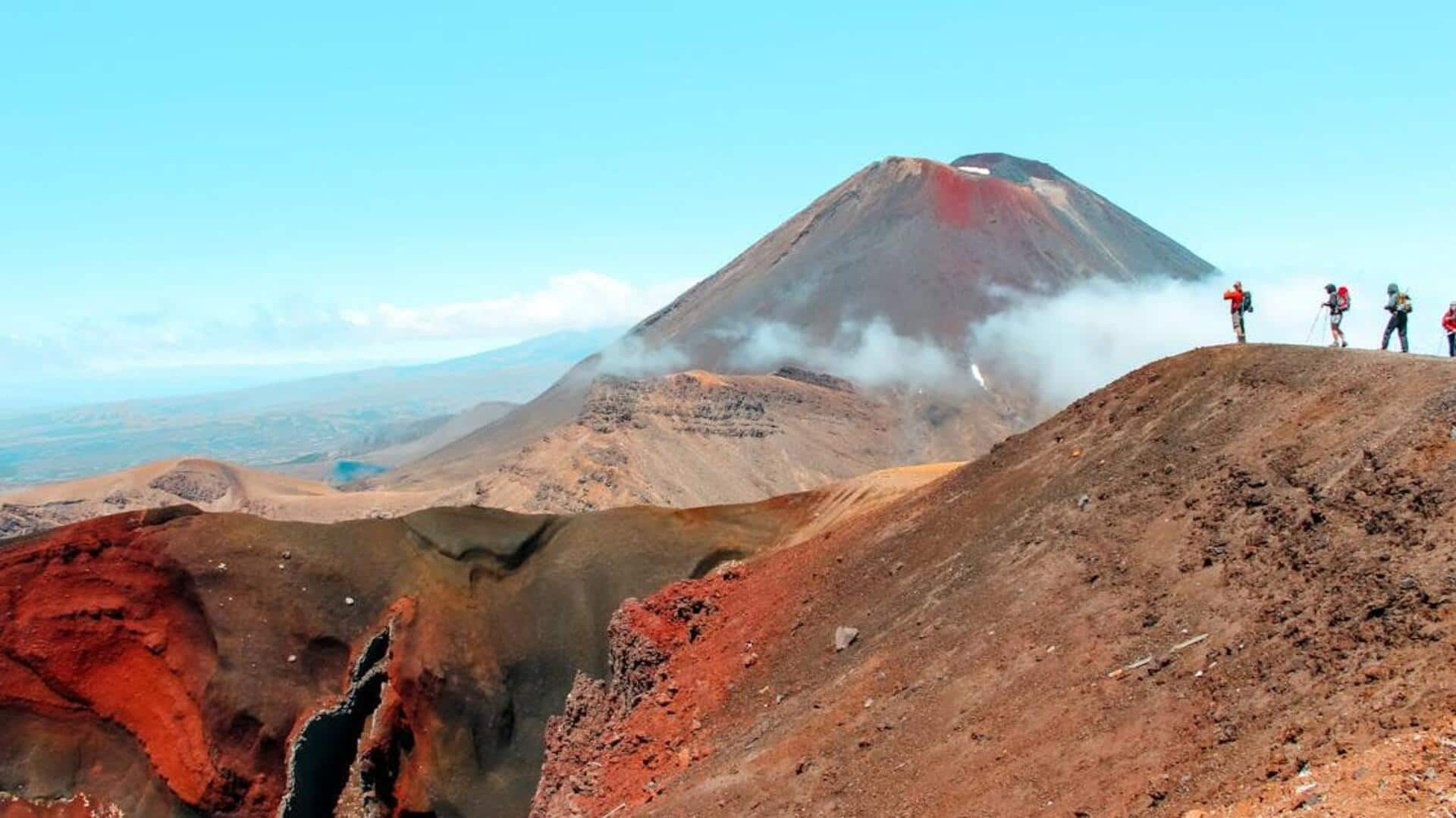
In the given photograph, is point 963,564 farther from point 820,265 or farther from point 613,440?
point 820,265

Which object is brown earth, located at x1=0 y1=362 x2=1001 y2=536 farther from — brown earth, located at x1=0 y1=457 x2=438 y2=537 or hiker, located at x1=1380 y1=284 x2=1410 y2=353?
hiker, located at x1=1380 y1=284 x2=1410 y2=353

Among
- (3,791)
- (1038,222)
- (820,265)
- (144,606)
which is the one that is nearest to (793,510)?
(144,606)

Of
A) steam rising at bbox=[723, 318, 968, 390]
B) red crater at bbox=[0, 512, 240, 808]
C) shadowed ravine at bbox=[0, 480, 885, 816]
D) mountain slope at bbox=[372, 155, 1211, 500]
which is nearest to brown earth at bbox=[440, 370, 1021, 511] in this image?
steam rising at bbox=[723, 318, 968, 390]

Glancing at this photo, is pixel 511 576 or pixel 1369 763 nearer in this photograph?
pixel 1369 763

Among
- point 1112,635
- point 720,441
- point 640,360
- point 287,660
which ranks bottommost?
point 720,441

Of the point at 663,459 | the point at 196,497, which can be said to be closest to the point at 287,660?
the point at 663,459

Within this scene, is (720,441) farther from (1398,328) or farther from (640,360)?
(1398,328)
